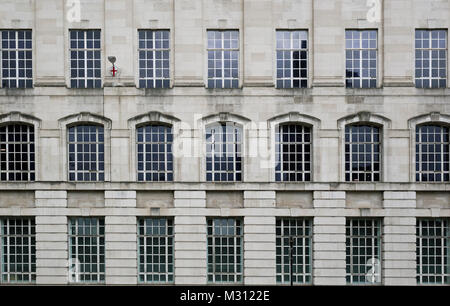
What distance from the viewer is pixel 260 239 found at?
30.0 meters

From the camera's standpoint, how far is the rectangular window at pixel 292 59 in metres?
30.7

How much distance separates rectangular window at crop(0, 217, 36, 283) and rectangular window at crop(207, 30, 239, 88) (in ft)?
34.0

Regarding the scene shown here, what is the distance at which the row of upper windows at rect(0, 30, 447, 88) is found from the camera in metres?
30.7

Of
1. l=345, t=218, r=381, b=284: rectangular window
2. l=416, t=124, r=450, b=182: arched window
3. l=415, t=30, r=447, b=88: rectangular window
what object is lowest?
l=345, t=218, r=381, b=284: rectangular window

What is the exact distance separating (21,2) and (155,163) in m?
9.33

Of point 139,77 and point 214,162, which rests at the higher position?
point 139,77

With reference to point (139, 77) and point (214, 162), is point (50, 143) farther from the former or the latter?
point (214, 162)

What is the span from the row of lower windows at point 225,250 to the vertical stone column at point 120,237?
421 mm

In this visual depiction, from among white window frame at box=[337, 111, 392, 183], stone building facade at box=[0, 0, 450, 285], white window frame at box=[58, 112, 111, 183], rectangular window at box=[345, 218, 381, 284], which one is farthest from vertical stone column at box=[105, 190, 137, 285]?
rectangular window at box=[345, 218, 381, 284]

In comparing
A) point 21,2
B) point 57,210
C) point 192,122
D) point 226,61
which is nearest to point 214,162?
point 192,122

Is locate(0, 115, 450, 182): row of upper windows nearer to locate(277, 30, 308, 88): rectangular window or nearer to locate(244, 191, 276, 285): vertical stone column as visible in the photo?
locate(244, 191, 276, 285): vertical stone column

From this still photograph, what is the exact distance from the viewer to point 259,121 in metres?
30.2

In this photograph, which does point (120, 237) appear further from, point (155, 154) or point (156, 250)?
point (155, 154)

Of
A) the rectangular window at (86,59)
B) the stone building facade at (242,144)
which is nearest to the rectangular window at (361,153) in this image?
the stone building facade at (242,144)
